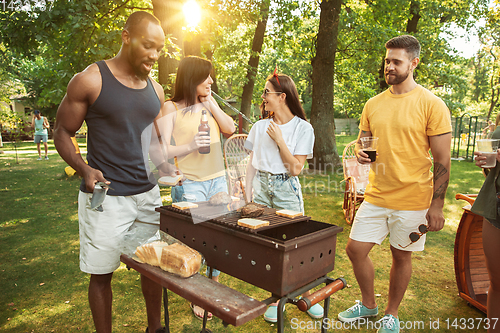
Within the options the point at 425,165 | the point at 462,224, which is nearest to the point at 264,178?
the point at 425,165

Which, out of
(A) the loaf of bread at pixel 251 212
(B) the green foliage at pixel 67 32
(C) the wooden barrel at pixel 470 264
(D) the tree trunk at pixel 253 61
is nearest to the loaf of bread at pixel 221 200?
(A) the loaf of bread at pixel 251 212

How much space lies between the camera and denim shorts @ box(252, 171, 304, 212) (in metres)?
2.88

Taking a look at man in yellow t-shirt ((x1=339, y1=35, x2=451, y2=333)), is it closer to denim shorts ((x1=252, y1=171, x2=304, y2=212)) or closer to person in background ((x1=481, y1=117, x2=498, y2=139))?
person in background ((x1=481, y1=117, x2=498, y2=139))

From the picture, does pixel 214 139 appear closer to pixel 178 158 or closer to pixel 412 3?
pixel 178 158

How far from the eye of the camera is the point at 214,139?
9.37ft

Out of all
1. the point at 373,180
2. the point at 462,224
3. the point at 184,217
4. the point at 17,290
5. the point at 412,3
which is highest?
the point at 412,3

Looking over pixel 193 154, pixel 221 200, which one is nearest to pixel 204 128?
pixel 193 154

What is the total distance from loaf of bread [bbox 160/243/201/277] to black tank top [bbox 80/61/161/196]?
66cm

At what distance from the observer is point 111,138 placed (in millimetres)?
2184

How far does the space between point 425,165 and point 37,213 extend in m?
7.09

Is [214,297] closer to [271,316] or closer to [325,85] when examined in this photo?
[271,316]

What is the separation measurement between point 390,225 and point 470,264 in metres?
1.31

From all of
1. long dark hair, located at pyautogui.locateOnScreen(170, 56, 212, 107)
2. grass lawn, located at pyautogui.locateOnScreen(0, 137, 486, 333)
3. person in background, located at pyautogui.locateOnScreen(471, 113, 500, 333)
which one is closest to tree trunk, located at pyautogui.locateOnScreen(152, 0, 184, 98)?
grass lawn, located at pyautogui.locateOnScreen(0, 137, 486, 333)

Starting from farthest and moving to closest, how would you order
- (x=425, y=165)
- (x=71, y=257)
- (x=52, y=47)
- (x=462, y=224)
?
(x=52, y=47) < (x=71, y=257) < (x=462, y=224) < (x=425, y=165)
